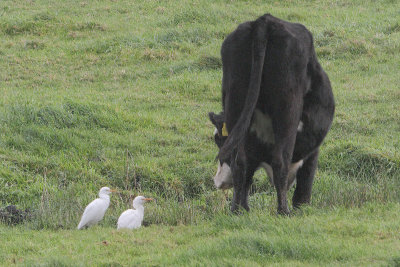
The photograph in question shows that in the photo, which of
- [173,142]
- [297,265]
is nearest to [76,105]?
[173,142]

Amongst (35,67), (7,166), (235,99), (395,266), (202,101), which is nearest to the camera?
(395,266)

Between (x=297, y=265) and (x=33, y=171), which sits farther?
(x=33, y=171)

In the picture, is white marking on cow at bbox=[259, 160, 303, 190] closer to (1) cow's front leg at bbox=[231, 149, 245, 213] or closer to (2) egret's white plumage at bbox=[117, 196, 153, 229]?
(1) cow's front leg at bbox=[231, 149, 245, 213]

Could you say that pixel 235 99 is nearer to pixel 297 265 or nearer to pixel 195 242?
pixel 195 242

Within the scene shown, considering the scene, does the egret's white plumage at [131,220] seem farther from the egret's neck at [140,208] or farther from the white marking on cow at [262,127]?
the white marking on cow at [262,127]

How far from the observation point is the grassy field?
5363 millimetres

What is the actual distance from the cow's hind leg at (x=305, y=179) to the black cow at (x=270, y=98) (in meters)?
0.32

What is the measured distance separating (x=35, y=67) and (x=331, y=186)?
316 inches

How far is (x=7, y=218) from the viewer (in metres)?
7.18

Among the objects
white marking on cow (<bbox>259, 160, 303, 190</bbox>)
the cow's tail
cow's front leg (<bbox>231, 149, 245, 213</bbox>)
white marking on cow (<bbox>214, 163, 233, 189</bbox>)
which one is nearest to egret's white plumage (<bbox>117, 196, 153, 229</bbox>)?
white marking on cow (<bbox>214, 163, 233, 189</bbox>)

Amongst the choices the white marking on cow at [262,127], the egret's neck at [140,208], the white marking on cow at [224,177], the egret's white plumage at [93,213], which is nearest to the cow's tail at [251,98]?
the white marking on cow at [262,127]

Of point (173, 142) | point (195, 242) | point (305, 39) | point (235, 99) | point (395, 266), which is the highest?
point (305, 39)

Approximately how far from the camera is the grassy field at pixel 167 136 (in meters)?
5.36

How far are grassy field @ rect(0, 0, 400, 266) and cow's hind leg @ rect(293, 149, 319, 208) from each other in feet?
0.58
